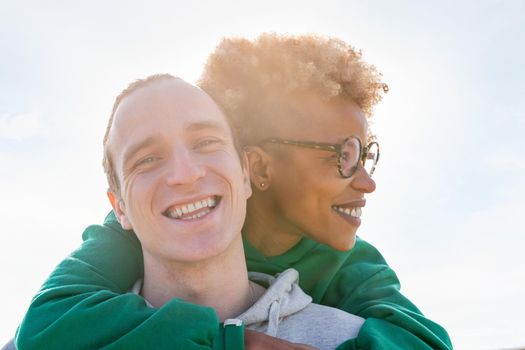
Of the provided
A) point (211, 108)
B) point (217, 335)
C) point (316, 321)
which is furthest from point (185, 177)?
point (316, 321)

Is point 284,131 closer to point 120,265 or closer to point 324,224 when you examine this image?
point 324,224

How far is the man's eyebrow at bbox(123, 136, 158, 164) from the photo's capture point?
2.23 m

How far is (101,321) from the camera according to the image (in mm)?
1935

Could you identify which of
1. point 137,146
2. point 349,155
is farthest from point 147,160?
point 349,155

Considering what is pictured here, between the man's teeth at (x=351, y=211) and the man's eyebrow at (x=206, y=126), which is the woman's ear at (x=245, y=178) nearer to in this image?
the man's eyebrow at (x=206, y=126)

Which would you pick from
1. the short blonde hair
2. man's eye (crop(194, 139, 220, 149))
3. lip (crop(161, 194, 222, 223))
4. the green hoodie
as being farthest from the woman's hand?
the short blonde hair

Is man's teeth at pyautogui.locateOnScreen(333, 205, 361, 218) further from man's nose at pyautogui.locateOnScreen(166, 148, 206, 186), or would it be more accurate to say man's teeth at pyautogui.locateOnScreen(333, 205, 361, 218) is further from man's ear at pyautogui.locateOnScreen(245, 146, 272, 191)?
man's nose at pyautogui.locateOnScreen(166, 148, 206, 186)

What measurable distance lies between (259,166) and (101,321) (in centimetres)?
117

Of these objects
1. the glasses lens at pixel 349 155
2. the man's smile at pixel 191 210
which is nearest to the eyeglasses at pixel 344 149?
the glasses lens at pixel 349 155

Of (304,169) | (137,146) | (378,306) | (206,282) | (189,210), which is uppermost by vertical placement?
(137,146)

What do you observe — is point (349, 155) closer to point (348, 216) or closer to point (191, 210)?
point (348, 216)

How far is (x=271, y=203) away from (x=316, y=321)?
0.76 meters

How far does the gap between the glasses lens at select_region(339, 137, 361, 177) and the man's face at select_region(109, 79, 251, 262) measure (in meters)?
0.61

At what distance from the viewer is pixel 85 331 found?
6.32 feet
